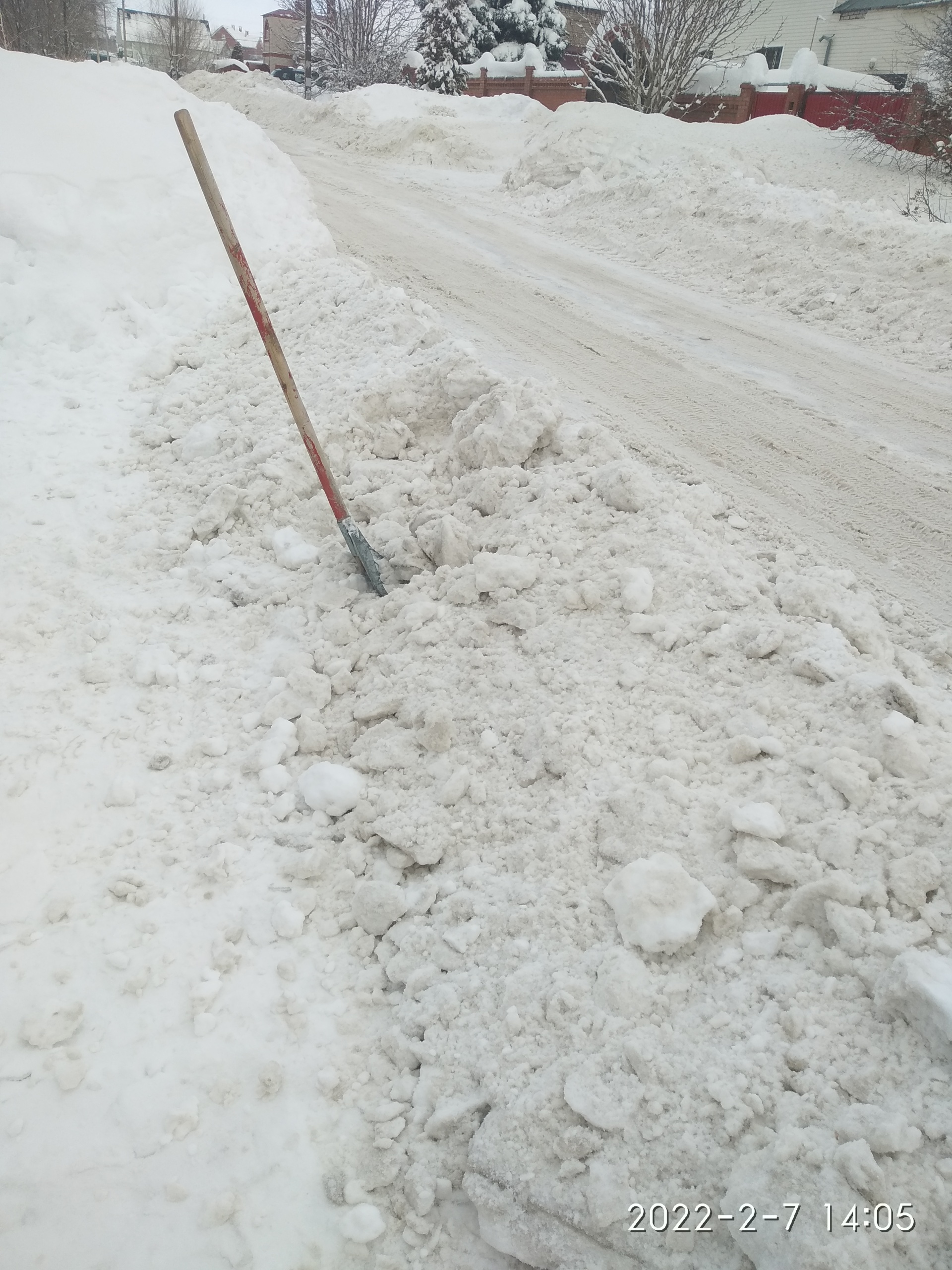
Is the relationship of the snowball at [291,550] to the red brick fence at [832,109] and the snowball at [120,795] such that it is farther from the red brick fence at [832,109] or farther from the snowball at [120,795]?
the red brick fence at [832,109]

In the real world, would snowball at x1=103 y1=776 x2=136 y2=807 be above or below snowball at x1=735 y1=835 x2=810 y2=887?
below

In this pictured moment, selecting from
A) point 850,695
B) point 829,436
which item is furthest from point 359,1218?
point 829,436


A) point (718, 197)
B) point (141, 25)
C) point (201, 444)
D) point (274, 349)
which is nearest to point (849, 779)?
point (274, 349)

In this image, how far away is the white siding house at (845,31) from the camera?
23.3 metres

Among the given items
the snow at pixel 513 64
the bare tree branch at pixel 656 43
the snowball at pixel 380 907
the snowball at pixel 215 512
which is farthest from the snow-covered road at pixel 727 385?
the snow at pixel 513 64

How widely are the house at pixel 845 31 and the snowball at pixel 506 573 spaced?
25.9m

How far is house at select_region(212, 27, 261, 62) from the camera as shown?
171 feet

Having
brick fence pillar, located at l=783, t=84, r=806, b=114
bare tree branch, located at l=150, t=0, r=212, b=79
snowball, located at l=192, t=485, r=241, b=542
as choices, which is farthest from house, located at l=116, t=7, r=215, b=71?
snowball, located at l=192, t=485, r=241, b=542

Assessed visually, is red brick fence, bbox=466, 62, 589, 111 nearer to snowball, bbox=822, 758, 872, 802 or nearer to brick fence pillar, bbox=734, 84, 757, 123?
brick fence pillar, bbox=734, 84, 757, 123

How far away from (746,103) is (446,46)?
13119mm

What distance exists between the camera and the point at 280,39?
5197cm

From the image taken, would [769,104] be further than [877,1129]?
Yes

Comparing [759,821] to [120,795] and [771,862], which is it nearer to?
[771,862]

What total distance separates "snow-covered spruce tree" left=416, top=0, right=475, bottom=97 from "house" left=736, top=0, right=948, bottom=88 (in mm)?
8076
